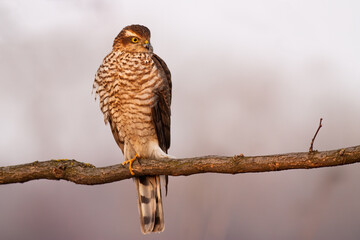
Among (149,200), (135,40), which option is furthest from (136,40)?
(149,200)

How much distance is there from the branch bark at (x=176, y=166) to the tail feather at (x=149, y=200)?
0.77 metres

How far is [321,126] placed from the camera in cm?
287

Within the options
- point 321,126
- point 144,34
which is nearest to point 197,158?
point 321,126

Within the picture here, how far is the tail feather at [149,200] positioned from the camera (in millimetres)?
4922

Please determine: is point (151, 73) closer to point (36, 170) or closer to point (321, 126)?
point (36, 170)

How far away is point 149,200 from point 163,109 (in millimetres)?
965

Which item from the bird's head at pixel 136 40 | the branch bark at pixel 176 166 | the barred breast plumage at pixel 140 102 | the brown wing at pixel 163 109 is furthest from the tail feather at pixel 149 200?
the bird's head at pixel 136 40

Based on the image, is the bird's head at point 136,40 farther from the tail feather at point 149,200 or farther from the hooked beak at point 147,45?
the tail feather at point 149,200

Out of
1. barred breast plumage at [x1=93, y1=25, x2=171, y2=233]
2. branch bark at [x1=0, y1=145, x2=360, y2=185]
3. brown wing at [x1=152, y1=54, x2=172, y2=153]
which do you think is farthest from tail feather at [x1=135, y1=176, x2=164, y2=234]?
branch bark at [x1=0, y1=145, x2=360, y2=185]

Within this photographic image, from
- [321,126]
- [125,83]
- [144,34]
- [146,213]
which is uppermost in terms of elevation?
[144,34]

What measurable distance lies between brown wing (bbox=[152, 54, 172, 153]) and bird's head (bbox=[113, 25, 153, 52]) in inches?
6.3

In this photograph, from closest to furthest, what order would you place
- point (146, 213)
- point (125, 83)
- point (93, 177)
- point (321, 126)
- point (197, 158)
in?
point (321, 126), point (197, 158), point (93, 177), point (125, 83), point (146, 213)

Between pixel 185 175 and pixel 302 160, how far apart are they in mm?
931

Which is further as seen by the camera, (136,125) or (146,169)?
(136,125)
